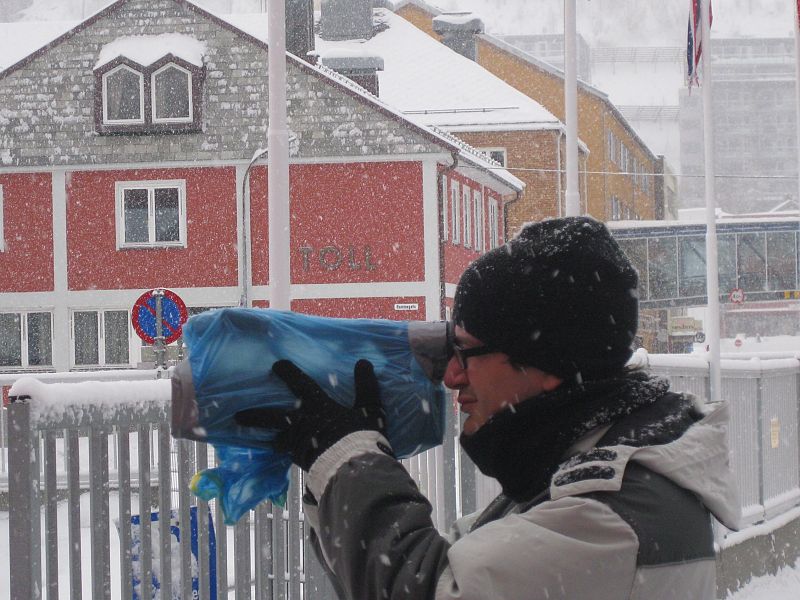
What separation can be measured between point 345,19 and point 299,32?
33.0ft

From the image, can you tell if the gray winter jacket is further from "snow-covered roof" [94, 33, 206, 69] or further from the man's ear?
"snow-covered roof" [94, 33, 206, 69]

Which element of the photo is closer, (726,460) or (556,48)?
(726,460)

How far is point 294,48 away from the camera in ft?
113

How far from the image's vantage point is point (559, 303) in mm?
1906

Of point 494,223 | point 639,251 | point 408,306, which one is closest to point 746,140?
point 639,251

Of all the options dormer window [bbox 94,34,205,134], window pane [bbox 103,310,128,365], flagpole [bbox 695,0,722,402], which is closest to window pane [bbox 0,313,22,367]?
window pane [bbox 103,310,128,365]

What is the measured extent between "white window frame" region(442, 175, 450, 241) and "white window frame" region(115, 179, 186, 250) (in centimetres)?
649

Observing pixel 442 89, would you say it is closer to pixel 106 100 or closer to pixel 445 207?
pixel 445 207

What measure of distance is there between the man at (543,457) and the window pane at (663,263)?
168 feet

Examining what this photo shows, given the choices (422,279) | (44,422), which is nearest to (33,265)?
(422,279)

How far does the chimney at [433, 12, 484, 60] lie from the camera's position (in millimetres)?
50625

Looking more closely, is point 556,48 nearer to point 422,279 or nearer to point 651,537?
point 422,279

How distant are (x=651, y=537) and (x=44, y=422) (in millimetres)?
1910

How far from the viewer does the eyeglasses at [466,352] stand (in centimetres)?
201
